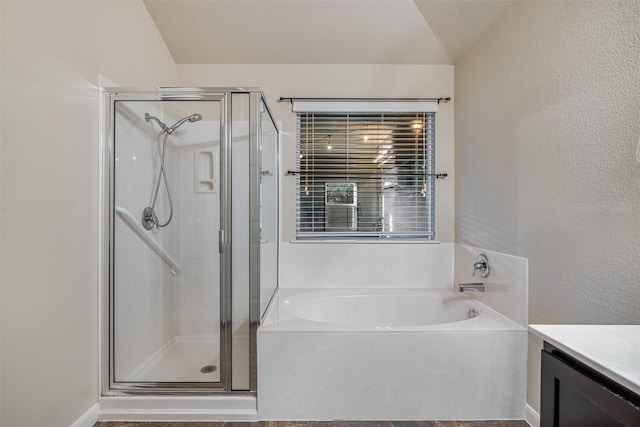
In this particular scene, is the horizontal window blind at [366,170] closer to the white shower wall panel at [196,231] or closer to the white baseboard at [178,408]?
the white shower wall panel at [196,231]

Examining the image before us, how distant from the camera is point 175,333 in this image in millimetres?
2139

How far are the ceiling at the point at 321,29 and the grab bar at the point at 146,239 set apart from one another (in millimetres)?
1407

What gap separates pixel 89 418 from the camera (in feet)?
5.54

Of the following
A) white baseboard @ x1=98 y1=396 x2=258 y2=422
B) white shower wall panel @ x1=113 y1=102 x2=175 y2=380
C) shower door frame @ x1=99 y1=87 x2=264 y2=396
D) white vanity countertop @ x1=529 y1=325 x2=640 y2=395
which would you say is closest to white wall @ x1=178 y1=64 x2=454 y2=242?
shower door frame @ x1=99 y1=87 x2=264 y2=396

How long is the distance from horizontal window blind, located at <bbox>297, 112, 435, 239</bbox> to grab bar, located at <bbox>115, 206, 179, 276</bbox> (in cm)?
99

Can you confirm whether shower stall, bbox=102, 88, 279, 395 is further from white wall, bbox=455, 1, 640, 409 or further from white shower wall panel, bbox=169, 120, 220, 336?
white wall, bbox=455, 1, 640, 409

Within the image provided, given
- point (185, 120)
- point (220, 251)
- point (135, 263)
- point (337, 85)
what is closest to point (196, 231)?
point (220, 251)

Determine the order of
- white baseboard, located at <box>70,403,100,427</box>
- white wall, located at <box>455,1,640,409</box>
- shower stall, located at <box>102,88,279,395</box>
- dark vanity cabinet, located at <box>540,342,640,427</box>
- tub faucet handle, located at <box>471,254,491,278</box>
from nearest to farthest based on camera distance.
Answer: dark vanity cabinet, located at <box>540,342,640,427</box>, white wall, located at <box>455,1,640,409</box>, white baseboard, located at <box>70,403,100,427</box>, shower stall, located at <box>102,88,279,395</box>, tub faucet handle, located at <box>471,254,491,278</box>

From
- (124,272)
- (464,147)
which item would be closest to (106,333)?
(124,272)

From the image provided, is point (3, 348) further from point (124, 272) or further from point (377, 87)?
point (377, 87)

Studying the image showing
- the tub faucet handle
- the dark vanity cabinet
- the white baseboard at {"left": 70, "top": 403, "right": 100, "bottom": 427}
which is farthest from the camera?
the tub faucet handle

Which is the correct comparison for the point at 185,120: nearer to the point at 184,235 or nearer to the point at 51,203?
the point at 184,235

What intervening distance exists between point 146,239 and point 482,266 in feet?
7.03

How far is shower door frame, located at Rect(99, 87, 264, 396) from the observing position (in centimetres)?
179
